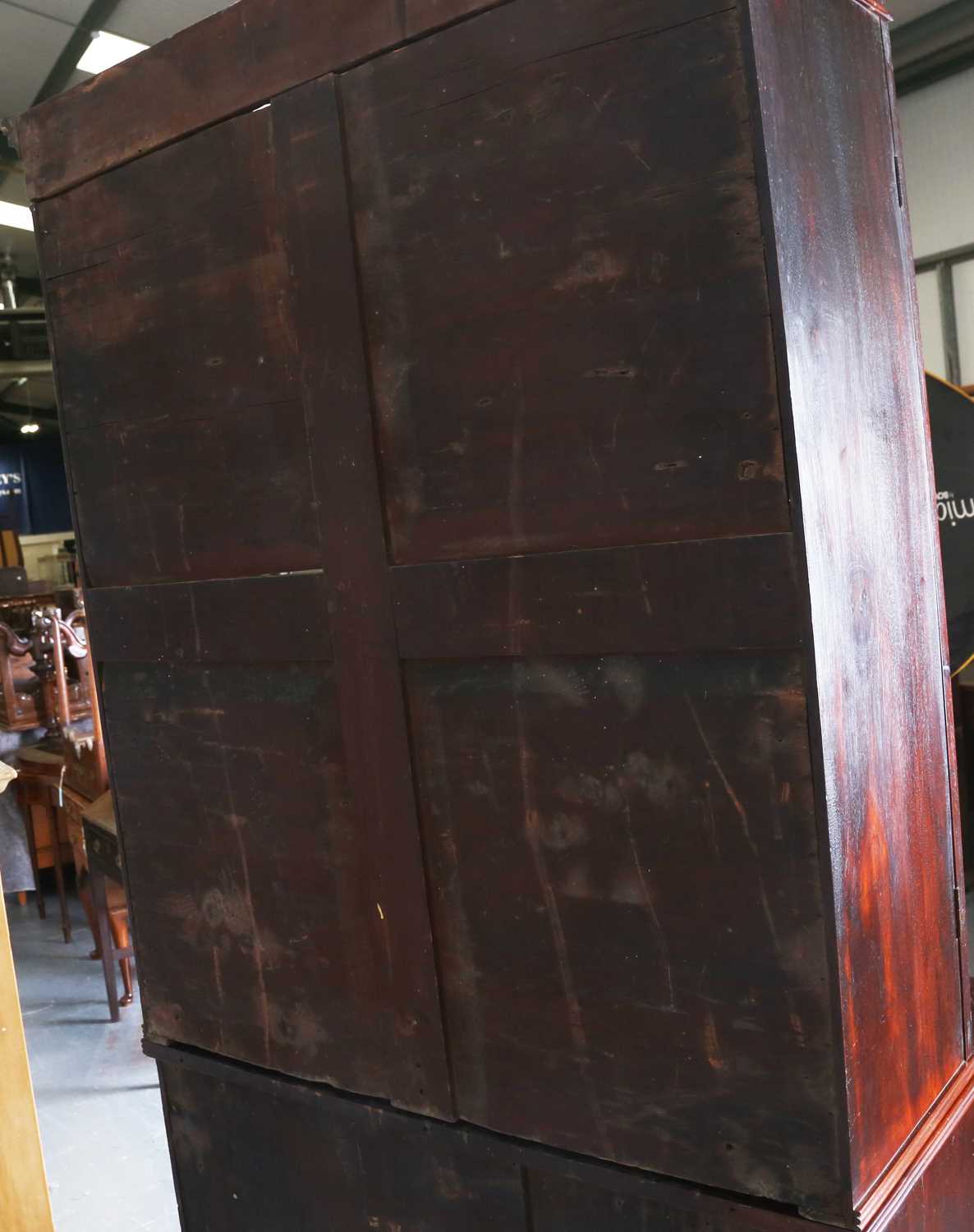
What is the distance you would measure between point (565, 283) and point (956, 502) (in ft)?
6.71

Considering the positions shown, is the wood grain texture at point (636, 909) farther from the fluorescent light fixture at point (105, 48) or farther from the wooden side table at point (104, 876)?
the fluorescent light fixture at point (105, 48)

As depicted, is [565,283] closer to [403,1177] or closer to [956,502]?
[403,1177]

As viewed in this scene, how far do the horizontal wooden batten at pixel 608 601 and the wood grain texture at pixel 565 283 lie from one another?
23 mm

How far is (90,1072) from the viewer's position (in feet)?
11.4

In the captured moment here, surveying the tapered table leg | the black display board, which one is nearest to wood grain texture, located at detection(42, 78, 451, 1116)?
the black display board

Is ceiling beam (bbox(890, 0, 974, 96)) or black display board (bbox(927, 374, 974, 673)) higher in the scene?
ceiling beam (bbox(890, 0, 974, 96))

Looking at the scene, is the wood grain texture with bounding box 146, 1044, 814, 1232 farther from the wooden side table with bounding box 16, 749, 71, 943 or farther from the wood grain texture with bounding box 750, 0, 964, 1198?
the wooden side table with bounding box 16, 749, 71, 943

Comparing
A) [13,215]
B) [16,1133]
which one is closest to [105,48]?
[13,215]

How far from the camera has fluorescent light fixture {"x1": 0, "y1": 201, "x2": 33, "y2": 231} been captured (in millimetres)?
8594

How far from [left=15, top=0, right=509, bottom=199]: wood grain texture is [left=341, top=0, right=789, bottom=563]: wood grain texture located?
0.04 m

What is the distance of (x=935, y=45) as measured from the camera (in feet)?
18.1

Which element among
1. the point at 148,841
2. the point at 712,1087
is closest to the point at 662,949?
Answer: the point at 712,1087

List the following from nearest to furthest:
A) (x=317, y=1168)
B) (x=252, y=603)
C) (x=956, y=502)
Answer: (x=252, y=603) < (x=317, y=1168) < (x=956, y=502)

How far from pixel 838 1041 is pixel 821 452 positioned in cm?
53
